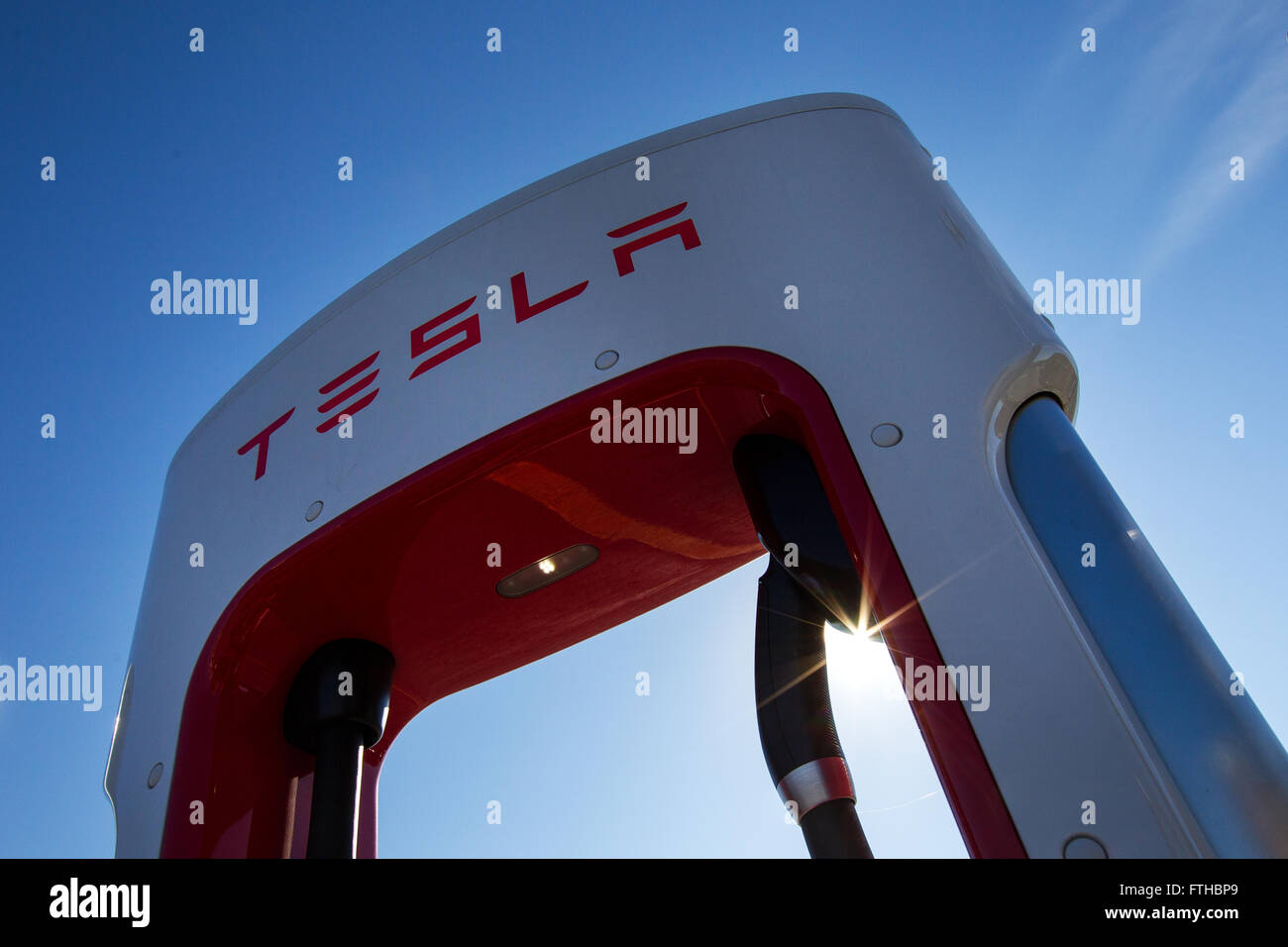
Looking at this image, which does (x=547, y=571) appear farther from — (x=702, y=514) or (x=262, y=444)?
(x=262, y=444)

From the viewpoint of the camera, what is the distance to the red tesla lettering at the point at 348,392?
2.14m

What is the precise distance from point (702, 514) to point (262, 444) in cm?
109

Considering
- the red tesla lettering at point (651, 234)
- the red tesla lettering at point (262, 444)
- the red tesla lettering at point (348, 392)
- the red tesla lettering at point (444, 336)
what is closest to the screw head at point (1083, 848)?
the red tesla lettering at point (651, 234)

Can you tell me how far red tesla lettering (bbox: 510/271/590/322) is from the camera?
78.2 inches

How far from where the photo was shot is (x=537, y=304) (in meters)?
2.02

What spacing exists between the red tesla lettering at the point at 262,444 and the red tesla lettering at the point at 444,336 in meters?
0.38

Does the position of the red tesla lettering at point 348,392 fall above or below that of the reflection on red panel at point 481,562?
above

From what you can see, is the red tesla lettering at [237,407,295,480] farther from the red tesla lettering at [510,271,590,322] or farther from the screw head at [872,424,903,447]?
the screw head at [872,424,903,447]

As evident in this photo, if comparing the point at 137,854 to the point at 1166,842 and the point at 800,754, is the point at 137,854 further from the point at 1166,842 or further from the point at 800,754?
the point at 1166,842

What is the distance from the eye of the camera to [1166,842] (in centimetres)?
101

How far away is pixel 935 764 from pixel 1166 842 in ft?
0.89

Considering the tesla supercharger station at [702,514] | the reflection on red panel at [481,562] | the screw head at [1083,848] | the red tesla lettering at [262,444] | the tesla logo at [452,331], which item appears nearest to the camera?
the screw head at [1083,848]

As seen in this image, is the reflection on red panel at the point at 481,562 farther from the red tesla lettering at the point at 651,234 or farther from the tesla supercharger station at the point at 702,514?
the red tesla lettering at the point at 651,234

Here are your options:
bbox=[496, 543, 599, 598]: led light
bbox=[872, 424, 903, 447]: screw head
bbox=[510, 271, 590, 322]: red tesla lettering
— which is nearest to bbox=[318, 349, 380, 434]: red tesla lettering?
bbox=[510, 271, 590, 322]: red tesla lettering
